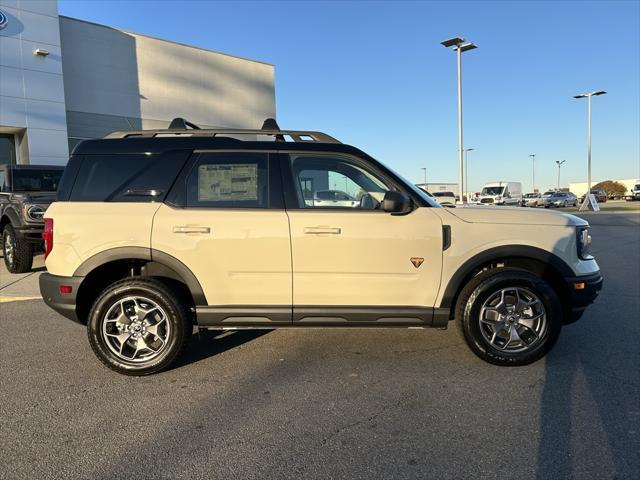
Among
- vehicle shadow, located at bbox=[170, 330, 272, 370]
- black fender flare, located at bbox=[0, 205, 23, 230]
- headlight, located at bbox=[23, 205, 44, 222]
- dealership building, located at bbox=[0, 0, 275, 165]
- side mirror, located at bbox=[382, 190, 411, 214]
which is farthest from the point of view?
dealership building, located at bbox=[0, 0, 275, 165]

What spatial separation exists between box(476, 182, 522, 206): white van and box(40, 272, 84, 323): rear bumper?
140ft

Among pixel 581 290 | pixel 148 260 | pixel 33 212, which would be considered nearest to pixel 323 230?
pixel 148 260

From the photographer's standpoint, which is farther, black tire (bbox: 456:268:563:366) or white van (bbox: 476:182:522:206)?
A: white van (bbox: 476:182:522:206)

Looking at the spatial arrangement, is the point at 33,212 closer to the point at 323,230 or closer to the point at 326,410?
the point at 323,230

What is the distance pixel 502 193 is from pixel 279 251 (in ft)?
148

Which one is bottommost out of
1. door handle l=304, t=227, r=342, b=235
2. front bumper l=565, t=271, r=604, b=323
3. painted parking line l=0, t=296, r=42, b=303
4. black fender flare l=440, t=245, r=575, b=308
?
painted parking line l=0, t=296, r=42, b=303

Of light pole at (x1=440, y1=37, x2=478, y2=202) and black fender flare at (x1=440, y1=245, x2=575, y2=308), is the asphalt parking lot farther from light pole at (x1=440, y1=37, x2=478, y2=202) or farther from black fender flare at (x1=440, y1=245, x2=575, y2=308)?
light pole at (x1=440, y1=37, x2=478, y2=202)

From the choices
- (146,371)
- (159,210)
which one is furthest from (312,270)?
(146,371)

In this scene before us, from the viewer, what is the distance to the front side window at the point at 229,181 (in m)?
3.86

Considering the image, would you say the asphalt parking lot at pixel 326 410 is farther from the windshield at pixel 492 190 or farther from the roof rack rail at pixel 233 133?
the windshield at pixel 492 190

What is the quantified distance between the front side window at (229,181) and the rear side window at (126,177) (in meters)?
0.19

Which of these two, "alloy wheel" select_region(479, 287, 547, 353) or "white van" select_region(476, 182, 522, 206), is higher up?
"white van" select_region(476, 182, 522, 206)

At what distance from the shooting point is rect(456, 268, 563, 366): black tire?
150 inches

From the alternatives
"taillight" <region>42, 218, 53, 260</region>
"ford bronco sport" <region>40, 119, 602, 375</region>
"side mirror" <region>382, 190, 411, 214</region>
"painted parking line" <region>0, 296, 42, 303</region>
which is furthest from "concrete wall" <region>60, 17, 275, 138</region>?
"side mirror" <region>382, 190, 411, 214</region>
